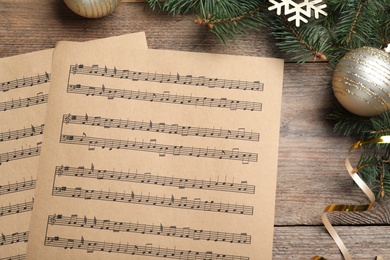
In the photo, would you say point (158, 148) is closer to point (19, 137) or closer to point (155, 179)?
point (155, 179)

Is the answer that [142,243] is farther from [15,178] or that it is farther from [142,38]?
[142,38]

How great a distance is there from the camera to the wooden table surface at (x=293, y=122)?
82 cm

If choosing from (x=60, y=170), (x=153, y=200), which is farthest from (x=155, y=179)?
(x=60, y=170)

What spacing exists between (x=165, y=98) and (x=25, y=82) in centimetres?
23

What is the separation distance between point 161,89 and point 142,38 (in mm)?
90

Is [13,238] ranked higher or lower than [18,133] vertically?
lower

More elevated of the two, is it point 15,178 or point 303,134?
point 303,134

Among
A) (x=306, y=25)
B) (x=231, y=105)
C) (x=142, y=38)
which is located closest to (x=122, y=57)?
(x=142, y=38)

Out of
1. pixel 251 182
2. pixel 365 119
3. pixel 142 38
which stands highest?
pixel 142 38

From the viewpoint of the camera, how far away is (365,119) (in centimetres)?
81

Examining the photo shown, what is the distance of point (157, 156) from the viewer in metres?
0.83

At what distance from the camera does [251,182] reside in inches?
32.4

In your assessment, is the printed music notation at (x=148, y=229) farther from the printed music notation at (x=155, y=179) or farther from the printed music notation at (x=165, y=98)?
the printed music notation at (x=165, y=98)

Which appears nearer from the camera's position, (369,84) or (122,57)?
(369,84)
